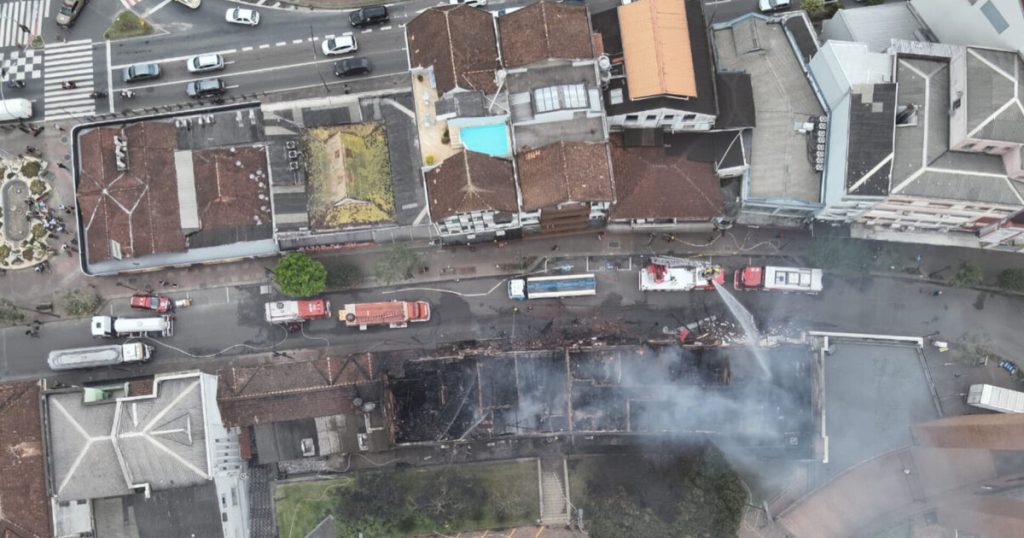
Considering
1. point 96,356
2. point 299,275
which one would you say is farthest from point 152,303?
point 299,275

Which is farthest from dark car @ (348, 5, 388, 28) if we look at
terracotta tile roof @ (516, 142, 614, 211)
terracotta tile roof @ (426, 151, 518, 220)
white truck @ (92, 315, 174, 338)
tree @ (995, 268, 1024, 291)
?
tree @ (995, 268, 1024, 291)

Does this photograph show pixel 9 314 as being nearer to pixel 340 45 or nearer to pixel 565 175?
pixel 340 45

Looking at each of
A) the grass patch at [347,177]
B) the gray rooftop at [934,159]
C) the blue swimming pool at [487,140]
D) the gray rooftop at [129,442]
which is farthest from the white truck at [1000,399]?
the gray rooftop at [129,442]

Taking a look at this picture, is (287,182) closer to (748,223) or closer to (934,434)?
(748,223)

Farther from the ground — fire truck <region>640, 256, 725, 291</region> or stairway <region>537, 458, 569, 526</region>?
fire truck <region>640, 256, 725, 291</region>

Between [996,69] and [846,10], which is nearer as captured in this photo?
[996,69]

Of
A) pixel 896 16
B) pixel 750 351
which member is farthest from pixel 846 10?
pixel 750 351

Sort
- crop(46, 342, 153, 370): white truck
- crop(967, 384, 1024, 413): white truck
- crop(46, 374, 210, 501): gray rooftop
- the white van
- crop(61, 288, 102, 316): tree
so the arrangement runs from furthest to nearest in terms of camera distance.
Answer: the white van → crop(61, 288, 102, 316): tree → crop(46, 342, 153, 370): white truck → crop(967, 384, 1024, 413): white truck → crop(46, 374, 210, 501): gray rooftop

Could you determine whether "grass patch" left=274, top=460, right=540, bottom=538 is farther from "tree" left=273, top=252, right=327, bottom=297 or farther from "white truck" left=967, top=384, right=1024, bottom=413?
"white truck" left=967, top=384, right=1024, bottom=413
